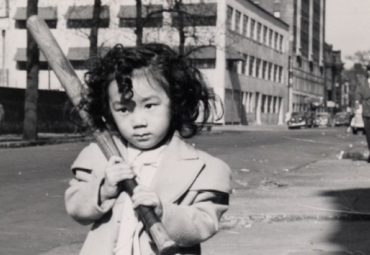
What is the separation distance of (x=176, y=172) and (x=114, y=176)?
248 millimetres

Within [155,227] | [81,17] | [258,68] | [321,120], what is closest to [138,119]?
[155,227]

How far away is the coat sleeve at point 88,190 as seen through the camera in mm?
2395

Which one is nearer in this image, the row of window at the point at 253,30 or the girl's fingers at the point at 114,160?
the girl's fingers at the point at 114,160

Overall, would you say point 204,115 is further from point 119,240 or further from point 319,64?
point 319,64

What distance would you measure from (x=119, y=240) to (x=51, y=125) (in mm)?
29177

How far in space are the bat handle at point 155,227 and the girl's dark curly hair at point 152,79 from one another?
362 millimetres

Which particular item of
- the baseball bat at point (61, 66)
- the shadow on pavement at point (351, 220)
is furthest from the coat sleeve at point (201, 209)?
the shadow on pavement at point (351, 220)

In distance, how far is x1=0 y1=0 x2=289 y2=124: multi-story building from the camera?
51000mm

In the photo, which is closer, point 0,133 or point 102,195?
point 102,195

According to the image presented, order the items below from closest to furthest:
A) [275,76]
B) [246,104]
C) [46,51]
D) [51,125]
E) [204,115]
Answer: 1. [46,51]
2. [204,115]
3. [51,125]
4. [246,104]
5. [275,76]

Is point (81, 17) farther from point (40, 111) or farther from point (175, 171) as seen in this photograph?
point (175, 171)

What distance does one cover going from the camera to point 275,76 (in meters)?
77.9

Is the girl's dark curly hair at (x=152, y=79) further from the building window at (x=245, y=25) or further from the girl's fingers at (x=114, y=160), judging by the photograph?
the building window at (x=245, y=25)


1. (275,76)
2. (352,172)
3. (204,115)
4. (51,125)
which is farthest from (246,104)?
(204,115)
